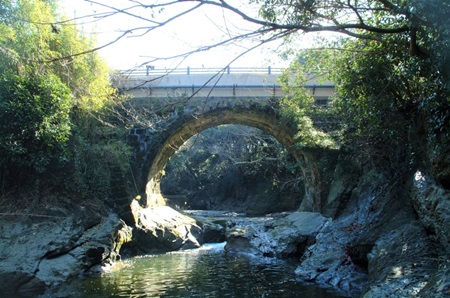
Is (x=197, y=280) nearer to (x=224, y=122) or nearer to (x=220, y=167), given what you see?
(x=224, y=122)

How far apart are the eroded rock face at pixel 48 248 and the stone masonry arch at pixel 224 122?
4.91m

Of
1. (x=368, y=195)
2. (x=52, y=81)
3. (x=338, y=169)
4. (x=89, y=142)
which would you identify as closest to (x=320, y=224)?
(x=338, y=169)

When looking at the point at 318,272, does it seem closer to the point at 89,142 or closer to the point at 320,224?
Result: the point at 320,224

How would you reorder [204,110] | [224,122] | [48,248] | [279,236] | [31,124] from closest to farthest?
[48,248] → [31,124] → [279,236] → [204,110] → [224,122]

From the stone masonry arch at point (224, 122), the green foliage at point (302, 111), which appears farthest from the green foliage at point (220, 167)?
the green foliage at point (302, 111)

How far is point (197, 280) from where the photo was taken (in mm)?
8477

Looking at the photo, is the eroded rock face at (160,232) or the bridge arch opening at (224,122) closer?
the eroded rock face at (160,232)

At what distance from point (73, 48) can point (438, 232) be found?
10.1 m

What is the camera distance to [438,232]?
566 cm

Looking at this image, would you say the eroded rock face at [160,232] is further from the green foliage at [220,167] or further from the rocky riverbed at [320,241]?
the green foliage at [220,167]

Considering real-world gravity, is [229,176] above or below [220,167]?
below

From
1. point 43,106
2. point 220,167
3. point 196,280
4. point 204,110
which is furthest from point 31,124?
point 220,167

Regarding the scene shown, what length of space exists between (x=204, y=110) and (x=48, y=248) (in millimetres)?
8146

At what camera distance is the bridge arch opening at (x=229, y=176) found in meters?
23.4
